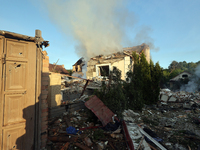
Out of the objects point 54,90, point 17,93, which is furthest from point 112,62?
point 17,93

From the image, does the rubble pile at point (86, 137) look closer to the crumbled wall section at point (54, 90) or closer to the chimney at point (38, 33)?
the crumbled wall section at point (54, 90)

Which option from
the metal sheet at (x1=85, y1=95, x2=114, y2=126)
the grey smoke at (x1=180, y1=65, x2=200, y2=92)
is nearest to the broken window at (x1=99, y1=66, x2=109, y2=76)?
the metal sheet at (x1=85, y1=95, x2=114, y2=126)

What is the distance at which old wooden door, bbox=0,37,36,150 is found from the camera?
2.27 meters

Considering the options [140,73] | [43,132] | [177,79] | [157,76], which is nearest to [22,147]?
[43,132]

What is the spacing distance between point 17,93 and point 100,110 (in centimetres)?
290

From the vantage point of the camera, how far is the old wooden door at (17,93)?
7.45 feet

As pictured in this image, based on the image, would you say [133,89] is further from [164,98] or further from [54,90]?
[54,90]

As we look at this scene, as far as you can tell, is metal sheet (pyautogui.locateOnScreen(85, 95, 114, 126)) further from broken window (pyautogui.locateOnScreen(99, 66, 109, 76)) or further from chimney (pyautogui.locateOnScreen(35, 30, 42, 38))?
chimney (pyautogui.locateOnScreen(35, 30, 42, 38))

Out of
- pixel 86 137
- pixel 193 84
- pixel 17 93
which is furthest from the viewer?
pixel 193 84

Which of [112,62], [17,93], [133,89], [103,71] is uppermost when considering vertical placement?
[112,62]

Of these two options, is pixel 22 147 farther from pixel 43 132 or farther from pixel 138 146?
pixel 138 146

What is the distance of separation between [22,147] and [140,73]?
29.9 ft

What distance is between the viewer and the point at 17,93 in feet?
7.97

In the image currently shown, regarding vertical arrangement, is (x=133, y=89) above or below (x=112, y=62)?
below
